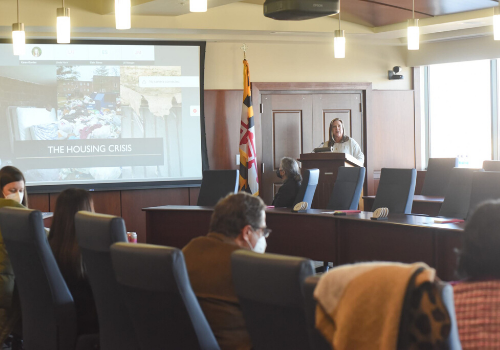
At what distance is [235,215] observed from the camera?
258 cm

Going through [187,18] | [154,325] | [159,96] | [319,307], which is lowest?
[154,325]

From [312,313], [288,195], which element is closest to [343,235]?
[288,195]

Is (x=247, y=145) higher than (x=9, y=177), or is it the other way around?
(x=247, y=145)

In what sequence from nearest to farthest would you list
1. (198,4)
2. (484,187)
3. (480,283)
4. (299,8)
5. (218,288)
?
(480,283) → (218,288) → (198,4) → (484,187) → (299,8)

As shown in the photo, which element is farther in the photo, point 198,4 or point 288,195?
point 288,195

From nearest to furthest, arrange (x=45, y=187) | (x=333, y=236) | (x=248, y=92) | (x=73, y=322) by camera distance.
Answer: (x=73, y=322) → (x=333, y=236) → (x=45, y=187) → (x=248, y=92)

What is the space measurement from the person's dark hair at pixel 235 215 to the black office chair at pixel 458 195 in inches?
108

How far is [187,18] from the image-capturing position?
7.71 meters

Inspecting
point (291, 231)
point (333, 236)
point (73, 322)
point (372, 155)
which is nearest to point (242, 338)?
point (73, 322)

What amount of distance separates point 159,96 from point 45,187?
1876 mm

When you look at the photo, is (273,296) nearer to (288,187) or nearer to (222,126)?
(288,187)

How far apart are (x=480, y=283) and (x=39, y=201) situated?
6789mm

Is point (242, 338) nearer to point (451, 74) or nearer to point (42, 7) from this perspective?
point (42, 7)

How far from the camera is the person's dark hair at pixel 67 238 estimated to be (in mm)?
3119
